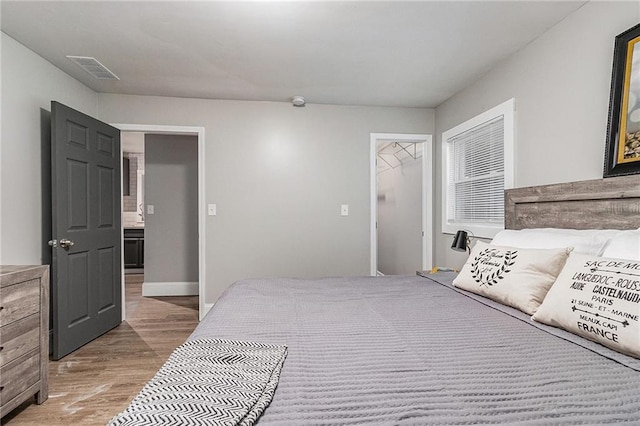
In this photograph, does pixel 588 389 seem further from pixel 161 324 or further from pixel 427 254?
pixel 161 324

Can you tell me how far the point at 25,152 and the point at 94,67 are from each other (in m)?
0.88

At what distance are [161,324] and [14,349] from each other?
1678 millimetres

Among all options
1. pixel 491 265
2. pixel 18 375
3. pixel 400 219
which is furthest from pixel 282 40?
pixel 400 219

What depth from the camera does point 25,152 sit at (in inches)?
97.3

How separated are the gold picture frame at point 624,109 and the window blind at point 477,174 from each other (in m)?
0.99

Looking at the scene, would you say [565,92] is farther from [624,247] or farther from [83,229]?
[83,229]

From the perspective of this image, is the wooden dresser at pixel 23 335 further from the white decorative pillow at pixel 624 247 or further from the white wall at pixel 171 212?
the white decorative pillow at pixel 624 247

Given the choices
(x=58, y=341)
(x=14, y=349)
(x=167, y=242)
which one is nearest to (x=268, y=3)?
(x=14, y=349)

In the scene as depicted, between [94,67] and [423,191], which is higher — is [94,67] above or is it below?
above

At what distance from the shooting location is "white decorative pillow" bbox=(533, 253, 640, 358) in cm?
107

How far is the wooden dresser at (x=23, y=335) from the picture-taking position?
172 cm

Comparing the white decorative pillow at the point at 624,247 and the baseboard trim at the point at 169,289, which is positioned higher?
the white decorative pillow at the point at 624,247

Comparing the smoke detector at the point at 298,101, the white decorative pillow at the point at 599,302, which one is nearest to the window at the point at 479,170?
the white decorative pillow at the point at 599,302

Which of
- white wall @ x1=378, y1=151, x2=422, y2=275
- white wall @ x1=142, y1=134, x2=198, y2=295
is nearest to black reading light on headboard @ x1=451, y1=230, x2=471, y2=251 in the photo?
white wall @ x1=378, y1=151, x2=422, y2=275
